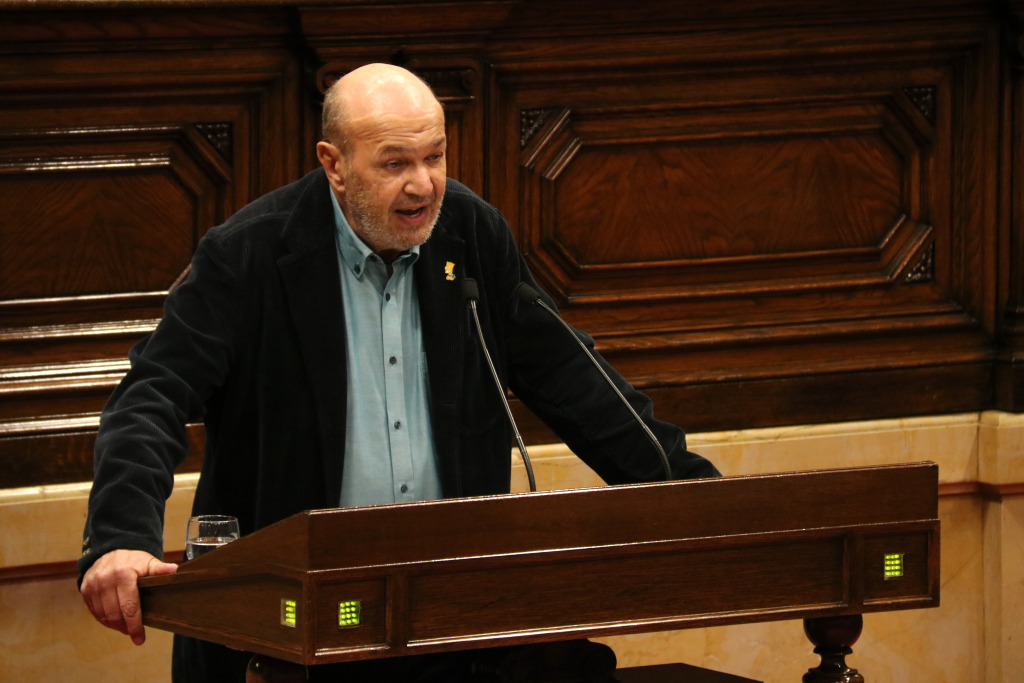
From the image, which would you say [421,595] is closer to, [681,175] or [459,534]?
[459,534]

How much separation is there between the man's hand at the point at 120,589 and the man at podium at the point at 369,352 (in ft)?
1.18

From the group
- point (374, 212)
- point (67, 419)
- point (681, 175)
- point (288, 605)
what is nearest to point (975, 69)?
point (681, 175)

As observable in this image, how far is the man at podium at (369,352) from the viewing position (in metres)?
2.55

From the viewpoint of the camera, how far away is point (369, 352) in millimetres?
2643

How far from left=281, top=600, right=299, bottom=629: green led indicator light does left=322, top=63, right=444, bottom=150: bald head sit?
1.00m

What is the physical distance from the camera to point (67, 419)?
11.8 feet

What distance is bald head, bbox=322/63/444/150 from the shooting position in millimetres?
2588

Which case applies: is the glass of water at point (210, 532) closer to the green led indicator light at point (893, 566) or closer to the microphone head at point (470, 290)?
the microphone head at point (470, 290)

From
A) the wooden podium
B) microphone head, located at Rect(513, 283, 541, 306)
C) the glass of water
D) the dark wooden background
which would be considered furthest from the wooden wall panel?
the wooden podium

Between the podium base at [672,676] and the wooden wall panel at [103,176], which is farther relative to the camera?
the wooden wall panel at [103,176]

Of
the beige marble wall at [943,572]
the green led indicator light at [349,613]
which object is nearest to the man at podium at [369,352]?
the green led indicator light at [349,613]

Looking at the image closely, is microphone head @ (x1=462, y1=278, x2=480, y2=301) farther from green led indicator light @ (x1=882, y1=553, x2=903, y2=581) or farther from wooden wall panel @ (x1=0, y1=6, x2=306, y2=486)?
wooden wall panel @ (x1=0, y1=6, x2=306, y2=486)

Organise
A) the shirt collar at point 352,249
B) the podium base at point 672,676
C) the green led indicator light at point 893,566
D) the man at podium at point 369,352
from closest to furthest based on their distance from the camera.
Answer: the green led indicator light at point 893,566, the podium base at point 672,676, the man at podium at point 369,352, the shirt collar at point 352,249

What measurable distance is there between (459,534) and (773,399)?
7.58 feet
